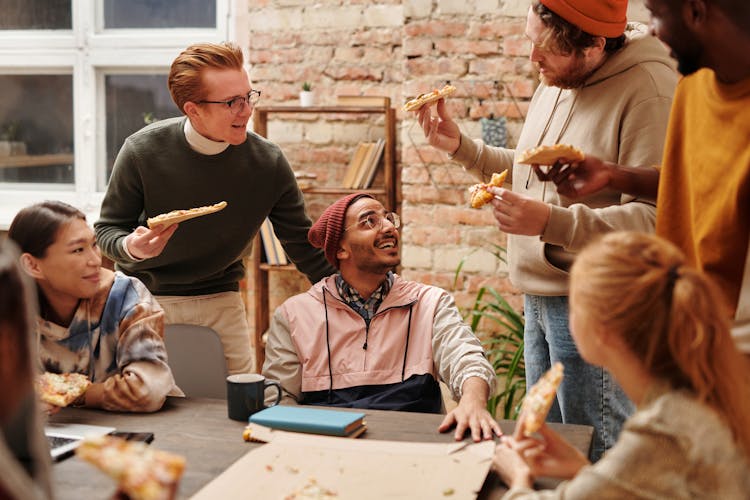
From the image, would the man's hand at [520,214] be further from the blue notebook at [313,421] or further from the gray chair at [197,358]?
the gray chair at [197,358]

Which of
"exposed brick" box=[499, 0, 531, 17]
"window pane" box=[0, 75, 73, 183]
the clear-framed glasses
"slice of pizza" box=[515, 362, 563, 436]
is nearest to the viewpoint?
"slice of pizza" box=[515, 362, 563, 436]

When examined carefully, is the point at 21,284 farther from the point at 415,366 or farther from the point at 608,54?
the point at 608,54

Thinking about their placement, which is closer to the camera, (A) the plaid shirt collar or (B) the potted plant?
(A) the plaid shirt collar

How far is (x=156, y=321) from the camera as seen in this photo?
7.20 feet

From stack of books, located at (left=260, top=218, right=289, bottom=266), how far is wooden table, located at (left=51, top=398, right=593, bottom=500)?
2364 mm

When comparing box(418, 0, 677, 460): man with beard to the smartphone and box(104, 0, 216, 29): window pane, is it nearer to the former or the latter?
the smartphone

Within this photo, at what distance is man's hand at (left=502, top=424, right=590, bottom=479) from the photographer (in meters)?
1.49

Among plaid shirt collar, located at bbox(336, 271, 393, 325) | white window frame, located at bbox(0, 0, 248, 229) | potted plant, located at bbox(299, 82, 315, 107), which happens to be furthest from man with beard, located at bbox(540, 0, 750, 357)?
white window frame, located at bbox(0, 0, 248, 229)

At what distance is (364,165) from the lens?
4371 mm

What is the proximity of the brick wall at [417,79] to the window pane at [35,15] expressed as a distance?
1.13 m

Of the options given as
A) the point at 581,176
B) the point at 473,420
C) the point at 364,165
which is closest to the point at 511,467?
the point at 473,420

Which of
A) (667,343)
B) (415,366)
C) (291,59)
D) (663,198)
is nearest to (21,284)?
(667,343)

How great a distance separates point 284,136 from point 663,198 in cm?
315

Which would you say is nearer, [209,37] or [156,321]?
[156,321]
